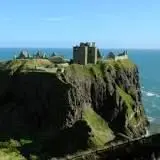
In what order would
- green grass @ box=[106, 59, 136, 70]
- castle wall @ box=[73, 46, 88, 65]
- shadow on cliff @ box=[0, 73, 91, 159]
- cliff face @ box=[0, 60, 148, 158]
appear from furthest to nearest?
green grass @ box=[106, 59, 136, 70]
castle wall @ box=[73, 46, 88, 65]
cliff face @ box=[0, 60, 148, 158]
shadow on cliff @ box=[0, 73, 91, 159]

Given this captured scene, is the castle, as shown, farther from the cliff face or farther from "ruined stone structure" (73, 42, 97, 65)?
the cliff face

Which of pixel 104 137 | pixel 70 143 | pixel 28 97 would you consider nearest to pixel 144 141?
pixel 70 143

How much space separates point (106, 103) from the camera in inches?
6383

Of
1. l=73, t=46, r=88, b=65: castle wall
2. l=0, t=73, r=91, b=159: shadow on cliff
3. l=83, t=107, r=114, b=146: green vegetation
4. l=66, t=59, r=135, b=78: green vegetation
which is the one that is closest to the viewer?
l=83, t=107, r=114, b=146: green vegetation

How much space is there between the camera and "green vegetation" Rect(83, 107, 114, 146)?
13449 centimetres

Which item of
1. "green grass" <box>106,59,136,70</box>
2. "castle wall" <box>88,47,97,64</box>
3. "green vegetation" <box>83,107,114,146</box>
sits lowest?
"green vegetation" <box>83,107,114,146</box>

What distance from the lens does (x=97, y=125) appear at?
14888 centimetres

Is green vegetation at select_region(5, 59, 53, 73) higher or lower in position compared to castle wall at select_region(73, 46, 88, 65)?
lower

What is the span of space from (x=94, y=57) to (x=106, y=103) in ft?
46.2

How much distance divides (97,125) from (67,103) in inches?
394

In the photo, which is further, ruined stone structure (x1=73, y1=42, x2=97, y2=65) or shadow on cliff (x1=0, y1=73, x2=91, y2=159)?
ruined stone structure (x1=73, y1=42, x2=97, y2=65)

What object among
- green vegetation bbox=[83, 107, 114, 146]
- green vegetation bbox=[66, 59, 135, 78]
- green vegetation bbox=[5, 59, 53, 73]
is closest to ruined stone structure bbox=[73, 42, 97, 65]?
green vegetation bbox=[66, 59, 135, 78]

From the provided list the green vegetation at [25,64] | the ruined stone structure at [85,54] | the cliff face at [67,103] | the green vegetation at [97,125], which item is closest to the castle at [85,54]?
the ruined stone structure at [85,54]

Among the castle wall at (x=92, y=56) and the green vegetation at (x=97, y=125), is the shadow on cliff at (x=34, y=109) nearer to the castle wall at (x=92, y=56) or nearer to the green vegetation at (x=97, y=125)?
the green vegetation at (x=97, y=125)
